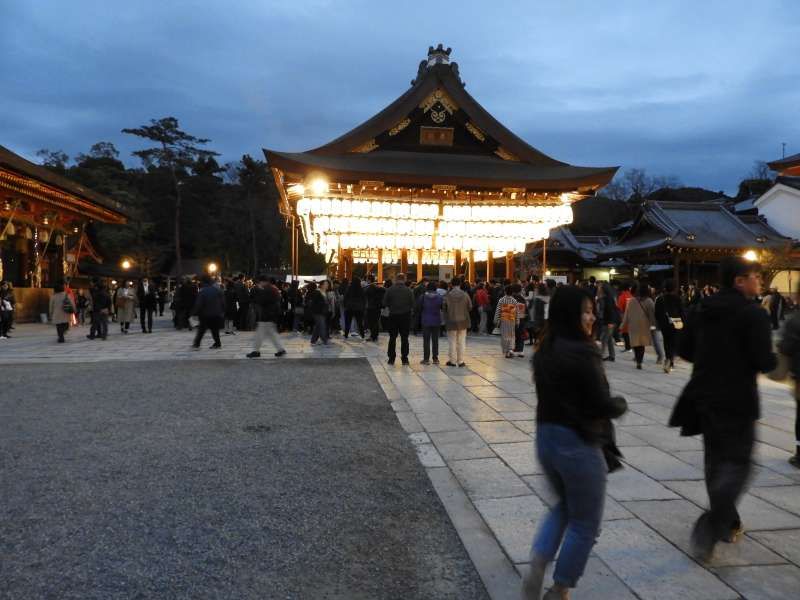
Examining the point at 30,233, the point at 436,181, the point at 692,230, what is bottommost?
the point at 30,233

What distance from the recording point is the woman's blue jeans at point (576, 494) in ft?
8.06

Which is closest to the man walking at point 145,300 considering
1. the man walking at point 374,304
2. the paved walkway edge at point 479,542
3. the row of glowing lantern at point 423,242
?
the row of glowing lantern at point 423,242

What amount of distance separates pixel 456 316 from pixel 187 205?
145ft

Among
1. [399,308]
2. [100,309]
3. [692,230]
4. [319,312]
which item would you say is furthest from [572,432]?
[692,230]

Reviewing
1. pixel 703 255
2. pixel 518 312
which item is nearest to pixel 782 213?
pixel 703 255

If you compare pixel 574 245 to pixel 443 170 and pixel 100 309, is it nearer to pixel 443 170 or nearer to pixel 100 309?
pixel 443 170

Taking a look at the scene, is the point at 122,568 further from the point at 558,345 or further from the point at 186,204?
the point at 186,204

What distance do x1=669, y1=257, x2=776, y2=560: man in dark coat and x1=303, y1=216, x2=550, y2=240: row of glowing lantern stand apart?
50.2 ft

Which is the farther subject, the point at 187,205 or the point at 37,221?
the point at 187,205

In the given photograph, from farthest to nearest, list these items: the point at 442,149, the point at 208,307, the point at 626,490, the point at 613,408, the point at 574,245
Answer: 1. the point at 574,245
2. the point at 442,149
3. the point at 208,307
4. the point at 626,490
5. the point at 613,408

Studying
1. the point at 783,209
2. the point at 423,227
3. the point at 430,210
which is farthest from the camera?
the point at 783,209

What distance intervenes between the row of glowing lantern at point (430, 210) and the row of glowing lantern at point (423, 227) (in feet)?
0.96

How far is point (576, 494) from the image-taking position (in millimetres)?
2477

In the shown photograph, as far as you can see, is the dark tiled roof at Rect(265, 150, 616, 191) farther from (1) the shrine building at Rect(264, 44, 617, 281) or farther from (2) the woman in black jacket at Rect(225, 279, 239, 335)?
(2) the woman in black jacket at Rect(225, 279, 239, 335)
